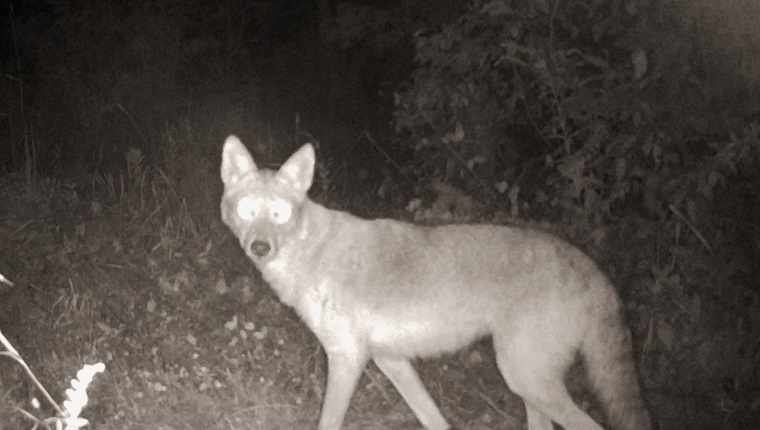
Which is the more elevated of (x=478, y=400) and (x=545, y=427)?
(x=545, y=427)

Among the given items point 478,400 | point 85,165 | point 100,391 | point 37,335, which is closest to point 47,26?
point 85,165

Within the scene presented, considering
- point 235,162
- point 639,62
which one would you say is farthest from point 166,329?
point 639,62

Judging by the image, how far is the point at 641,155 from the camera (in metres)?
6.70

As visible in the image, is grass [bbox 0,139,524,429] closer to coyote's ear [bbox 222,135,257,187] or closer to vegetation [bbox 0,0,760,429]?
vegetation [bbox 0,0,760,429]

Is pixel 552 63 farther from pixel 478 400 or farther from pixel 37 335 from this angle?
pixel 37 335

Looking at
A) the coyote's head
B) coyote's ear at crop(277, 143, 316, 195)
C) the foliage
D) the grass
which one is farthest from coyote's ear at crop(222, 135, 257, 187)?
the foliage

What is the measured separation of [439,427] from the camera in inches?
218

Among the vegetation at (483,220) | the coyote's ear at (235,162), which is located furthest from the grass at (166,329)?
the coyote's ear at (235,162)

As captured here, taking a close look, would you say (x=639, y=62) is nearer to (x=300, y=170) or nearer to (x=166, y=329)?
(x=300, y=170)

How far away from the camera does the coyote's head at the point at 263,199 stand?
509 centimetres

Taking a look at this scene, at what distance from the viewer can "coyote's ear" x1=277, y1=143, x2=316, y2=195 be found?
5258 mm

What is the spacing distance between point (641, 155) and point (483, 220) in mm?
1301

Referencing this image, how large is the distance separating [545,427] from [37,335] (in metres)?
3.67

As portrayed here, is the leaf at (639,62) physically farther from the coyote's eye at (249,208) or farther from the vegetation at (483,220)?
the coyote's eye at (249,208)
